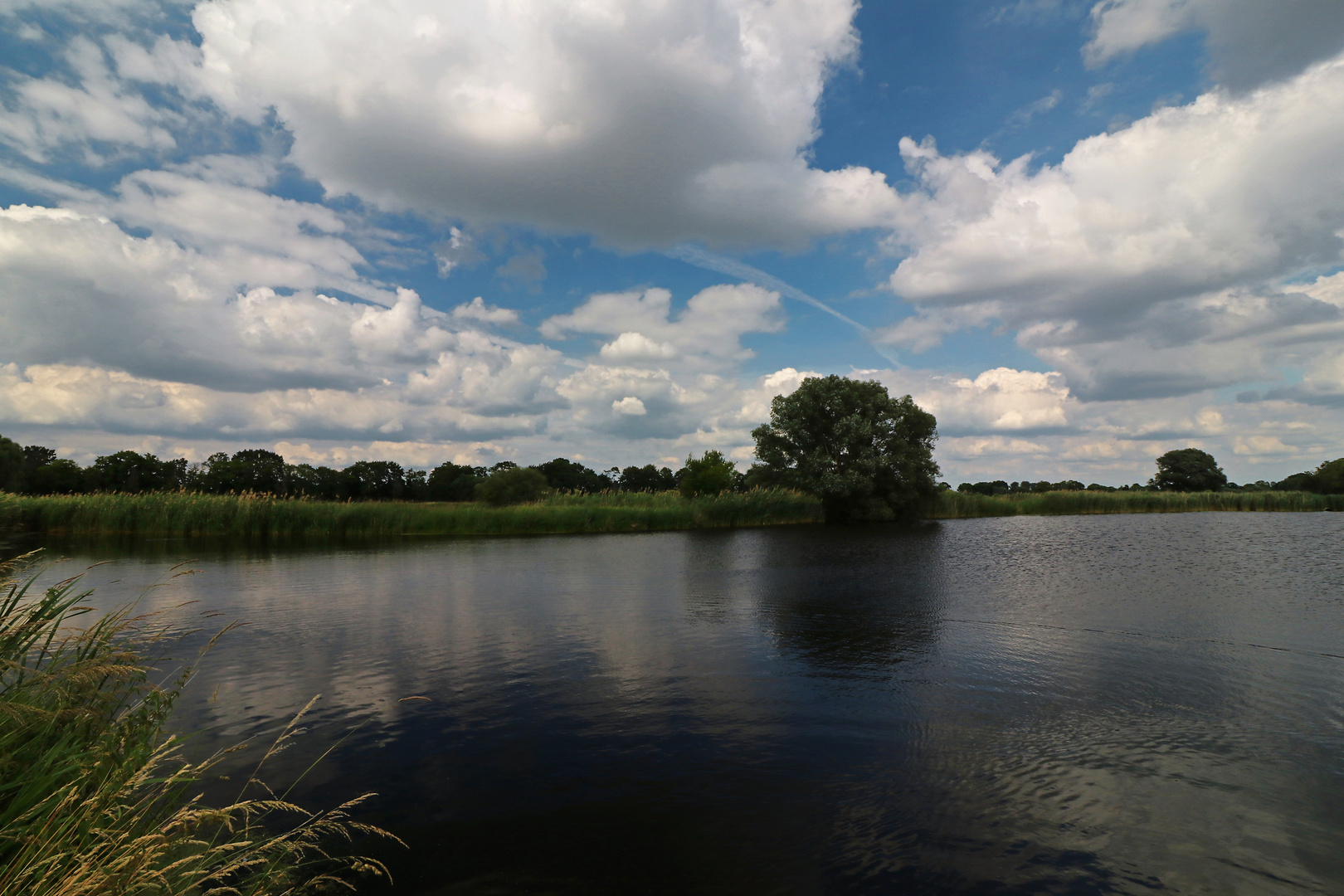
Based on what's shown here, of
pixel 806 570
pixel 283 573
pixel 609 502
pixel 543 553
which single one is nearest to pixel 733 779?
pixel 806 570

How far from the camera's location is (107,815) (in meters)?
3.04

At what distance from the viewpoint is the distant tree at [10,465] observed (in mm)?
53719

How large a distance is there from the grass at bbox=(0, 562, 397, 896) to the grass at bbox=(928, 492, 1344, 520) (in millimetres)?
60753

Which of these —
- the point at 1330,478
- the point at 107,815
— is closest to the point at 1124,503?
the point at 1330,478

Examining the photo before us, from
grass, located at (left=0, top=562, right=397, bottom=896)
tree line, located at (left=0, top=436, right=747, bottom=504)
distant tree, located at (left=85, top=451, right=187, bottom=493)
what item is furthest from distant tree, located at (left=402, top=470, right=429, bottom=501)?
grass, located at (left=0, top=562, right=397, bottom=896)

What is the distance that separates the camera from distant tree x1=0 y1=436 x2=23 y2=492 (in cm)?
5372

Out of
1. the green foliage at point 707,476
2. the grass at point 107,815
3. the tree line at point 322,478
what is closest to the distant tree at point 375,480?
the tree line at point 322,478

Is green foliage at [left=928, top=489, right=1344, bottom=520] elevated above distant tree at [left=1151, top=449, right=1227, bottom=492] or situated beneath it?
situated beneath

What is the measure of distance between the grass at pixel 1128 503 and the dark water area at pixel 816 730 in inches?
1889

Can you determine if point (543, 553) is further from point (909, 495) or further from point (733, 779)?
point (909, 495)

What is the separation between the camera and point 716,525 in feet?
→ 144

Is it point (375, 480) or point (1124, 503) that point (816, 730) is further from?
point (375, 480)

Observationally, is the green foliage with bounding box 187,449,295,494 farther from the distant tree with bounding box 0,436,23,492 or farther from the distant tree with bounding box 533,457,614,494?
the distant tree with bounding box 533,457,614,494

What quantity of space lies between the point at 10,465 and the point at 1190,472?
13356 cm
